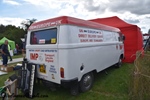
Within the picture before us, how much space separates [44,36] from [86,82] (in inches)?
79.6

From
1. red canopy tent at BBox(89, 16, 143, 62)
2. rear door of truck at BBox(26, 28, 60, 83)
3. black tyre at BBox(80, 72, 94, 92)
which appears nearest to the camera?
rear door of truck at BBox(26, 28, 60, 83)

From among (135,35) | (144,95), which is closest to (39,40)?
(144,95)

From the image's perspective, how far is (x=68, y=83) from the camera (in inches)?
136

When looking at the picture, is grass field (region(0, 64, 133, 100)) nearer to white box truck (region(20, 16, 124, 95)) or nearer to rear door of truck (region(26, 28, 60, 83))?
white box truck (region(20, 16, 124, 95))

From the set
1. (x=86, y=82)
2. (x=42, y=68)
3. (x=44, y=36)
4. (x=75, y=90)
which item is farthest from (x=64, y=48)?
(x=86, y=82)

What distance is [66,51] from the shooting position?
3.38 metres

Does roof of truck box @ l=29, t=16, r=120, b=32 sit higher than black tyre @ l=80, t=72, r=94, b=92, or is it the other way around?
roof of truck box @ l=29, t=16, r=120, b=32

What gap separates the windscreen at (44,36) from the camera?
12.2ft

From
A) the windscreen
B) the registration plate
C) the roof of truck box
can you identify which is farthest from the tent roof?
the registration plate

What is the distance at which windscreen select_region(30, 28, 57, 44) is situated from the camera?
12.2ft

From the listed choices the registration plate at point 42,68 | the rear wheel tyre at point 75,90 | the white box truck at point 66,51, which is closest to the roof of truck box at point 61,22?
the white box truck at point 66,51

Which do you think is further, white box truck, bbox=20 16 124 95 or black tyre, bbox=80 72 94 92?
black tyre, bbox=80 72 94 92

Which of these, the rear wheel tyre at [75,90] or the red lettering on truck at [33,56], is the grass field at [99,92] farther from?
the red lettering on truck at [33,56]

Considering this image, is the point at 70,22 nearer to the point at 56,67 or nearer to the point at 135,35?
the point at 56,67
